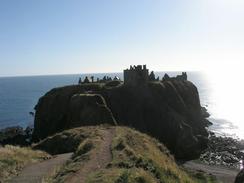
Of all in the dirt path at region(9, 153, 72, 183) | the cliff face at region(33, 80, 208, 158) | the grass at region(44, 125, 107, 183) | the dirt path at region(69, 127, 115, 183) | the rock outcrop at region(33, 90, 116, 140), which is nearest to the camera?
the dirt path at region(69, 127, 115, 183)

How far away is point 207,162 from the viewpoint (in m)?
80.2

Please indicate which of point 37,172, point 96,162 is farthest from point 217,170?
point 37,172

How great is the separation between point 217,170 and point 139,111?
2795 cm

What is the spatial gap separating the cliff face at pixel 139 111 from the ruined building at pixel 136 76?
1846mm

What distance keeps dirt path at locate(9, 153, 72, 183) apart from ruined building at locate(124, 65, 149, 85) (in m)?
73.9

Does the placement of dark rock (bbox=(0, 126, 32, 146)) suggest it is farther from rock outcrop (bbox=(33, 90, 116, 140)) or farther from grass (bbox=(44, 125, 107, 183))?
grass (bbox=(44, 125, 107, 183))

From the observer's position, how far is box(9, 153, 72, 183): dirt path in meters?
22.6

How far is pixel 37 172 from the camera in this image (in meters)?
24.8

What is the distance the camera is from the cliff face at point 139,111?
87.1m

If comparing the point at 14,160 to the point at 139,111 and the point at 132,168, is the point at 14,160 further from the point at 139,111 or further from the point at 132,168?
the point at 139,111

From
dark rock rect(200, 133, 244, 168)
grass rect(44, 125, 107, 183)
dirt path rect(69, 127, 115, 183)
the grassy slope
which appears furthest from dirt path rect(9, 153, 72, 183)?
dark rock rect(200, 133, 244, 168)

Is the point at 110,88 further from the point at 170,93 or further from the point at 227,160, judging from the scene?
the point at 227,160

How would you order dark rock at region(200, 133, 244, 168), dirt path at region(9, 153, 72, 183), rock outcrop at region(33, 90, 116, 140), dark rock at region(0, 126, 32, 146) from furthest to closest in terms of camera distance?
1. dark rock at region(0, 126, 32, 146)
2. dark rock at region(200, 133, 244, 168)
3. rock outcrop at region(33, 90, 116, 140)
4. dirt path at region(9, 153, 72, 183)

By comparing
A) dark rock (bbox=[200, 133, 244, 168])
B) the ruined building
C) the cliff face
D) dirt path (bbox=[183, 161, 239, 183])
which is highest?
the ruined building
